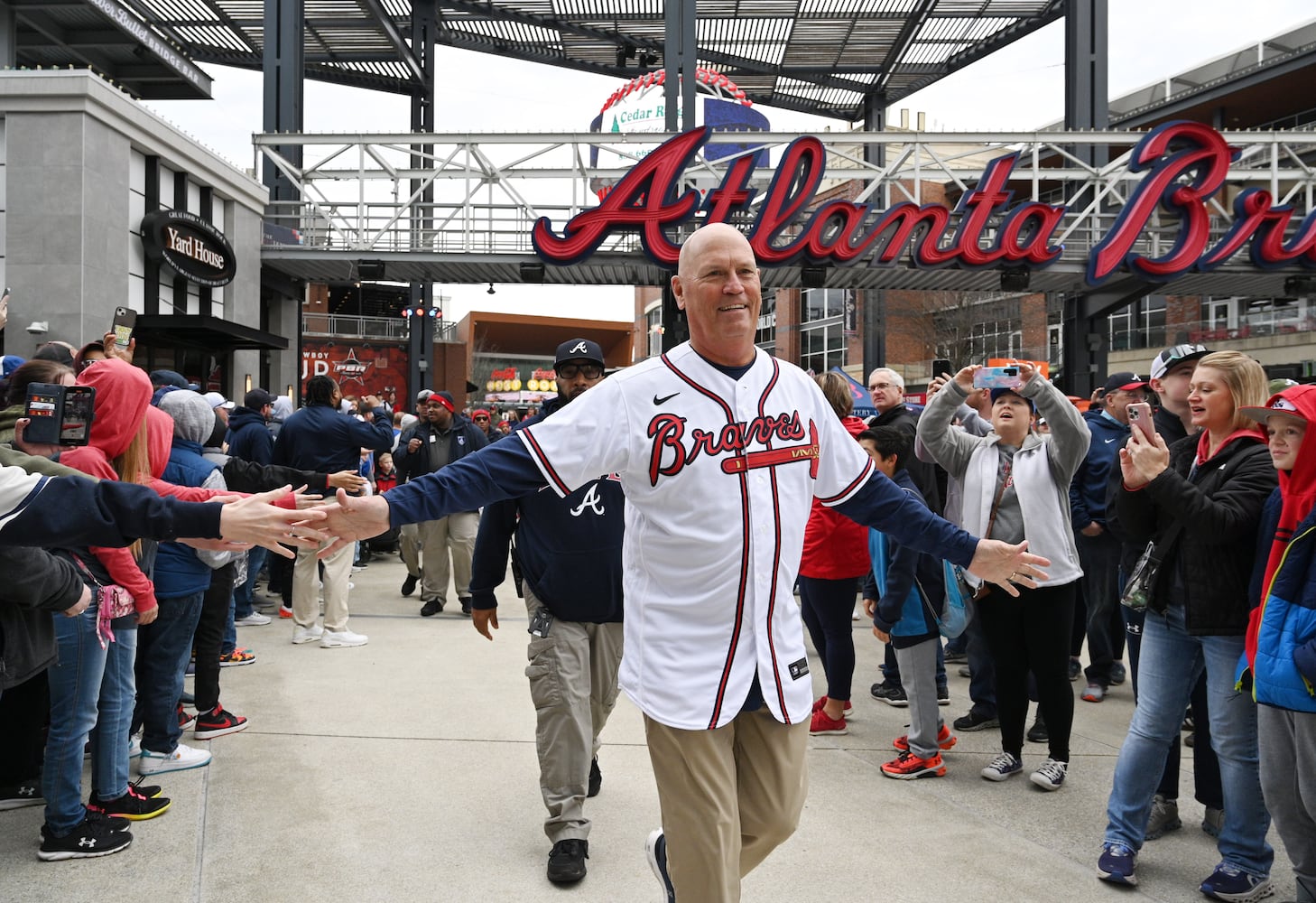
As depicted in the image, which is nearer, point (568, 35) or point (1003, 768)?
point (1003, 768)

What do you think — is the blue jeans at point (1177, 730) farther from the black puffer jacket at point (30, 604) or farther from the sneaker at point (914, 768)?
the black puffer jacket at point (30, 604)

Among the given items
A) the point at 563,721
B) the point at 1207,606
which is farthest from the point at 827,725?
the point at 1207,606

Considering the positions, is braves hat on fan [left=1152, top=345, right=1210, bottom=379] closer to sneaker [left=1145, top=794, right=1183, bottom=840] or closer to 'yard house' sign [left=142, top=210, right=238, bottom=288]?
sneaker [left=1145, top=794, right=1183, bottom=840]

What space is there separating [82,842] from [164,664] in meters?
1.01

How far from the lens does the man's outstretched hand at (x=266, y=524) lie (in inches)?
95.0

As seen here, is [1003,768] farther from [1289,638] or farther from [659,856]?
[659,856]

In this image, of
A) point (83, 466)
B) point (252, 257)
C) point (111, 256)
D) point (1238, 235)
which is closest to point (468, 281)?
point (252, 257)

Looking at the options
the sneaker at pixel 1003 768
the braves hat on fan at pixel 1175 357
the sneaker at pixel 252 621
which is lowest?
the sneaker at pixel 1003 768

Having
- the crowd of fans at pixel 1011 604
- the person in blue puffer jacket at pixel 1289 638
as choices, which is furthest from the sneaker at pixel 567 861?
the person in blue puffer jacket at pixel 1289 638

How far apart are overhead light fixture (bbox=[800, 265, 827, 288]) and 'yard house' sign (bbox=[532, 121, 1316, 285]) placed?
1.01ft

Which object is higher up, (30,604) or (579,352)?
(579,352)

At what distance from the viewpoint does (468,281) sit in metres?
21.5

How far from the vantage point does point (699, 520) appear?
249 cm

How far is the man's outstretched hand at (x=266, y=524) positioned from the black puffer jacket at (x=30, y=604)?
3.19ft
